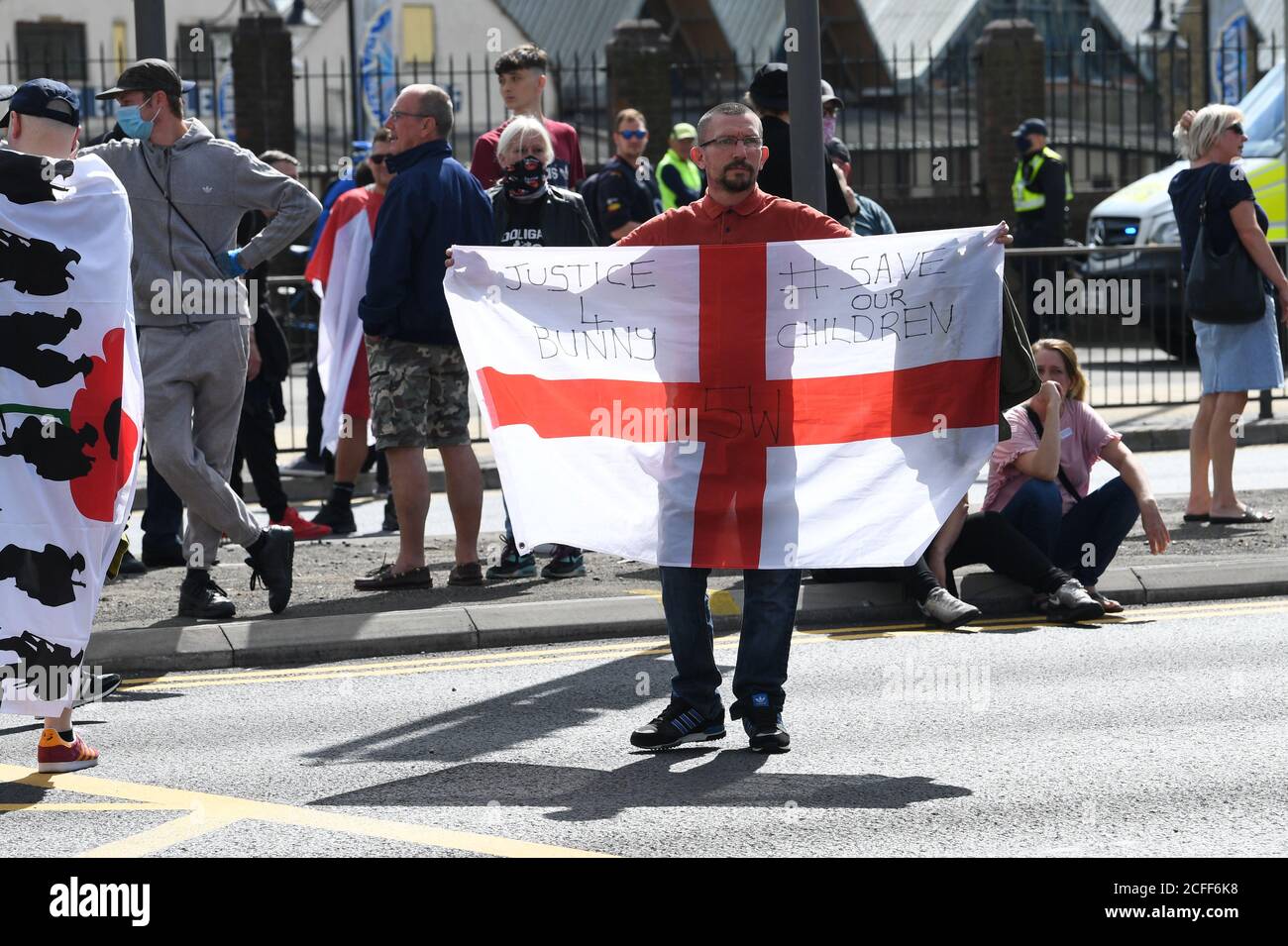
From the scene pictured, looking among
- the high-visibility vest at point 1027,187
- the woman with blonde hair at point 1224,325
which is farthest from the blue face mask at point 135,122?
the high-visibility vest at point 1027,187

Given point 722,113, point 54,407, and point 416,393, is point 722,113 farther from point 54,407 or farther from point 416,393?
point 416,393

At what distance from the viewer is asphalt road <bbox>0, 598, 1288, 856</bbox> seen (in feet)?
17.6

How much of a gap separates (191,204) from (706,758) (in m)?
3.49

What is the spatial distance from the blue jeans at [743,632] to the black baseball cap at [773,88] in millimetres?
3290

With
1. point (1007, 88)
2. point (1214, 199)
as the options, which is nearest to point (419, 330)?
point (1214, 199)

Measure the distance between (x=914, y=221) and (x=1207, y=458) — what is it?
722 inches

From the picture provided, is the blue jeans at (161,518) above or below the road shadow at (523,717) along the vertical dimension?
above

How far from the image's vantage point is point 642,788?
5.92 m

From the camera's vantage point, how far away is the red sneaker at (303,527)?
35.8 feet

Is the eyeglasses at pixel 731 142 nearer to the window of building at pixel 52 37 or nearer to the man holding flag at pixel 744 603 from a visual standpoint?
the man holding flag at pixel 744 603

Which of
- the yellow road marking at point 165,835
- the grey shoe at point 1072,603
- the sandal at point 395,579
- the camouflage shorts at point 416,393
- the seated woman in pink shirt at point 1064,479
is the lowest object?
the yellow road marking at point 165,835

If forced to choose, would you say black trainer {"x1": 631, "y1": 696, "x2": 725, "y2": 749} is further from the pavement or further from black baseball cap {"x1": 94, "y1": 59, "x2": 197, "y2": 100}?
black baseball cap {"x1": 94, "y1": 59, "x2": 197, "y2": 100}

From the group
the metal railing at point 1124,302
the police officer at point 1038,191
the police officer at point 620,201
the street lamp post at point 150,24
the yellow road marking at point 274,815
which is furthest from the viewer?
the police officer at point 1038,191
